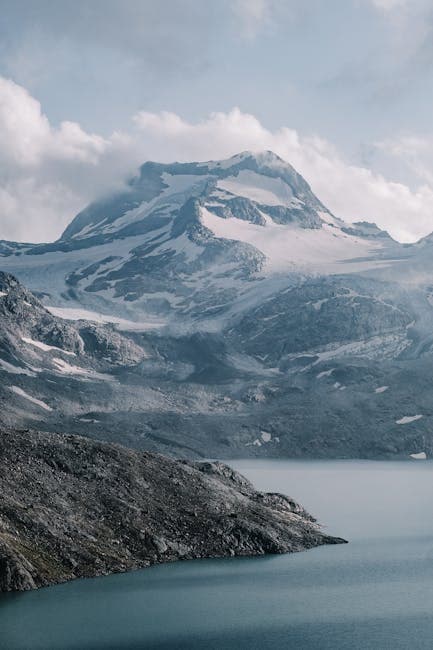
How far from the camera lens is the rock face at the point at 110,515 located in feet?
387

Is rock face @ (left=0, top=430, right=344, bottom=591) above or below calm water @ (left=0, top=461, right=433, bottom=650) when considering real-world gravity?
above

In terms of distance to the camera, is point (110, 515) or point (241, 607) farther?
point (110, 515)

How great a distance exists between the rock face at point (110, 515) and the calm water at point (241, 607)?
2503mm

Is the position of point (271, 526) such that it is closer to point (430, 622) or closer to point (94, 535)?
point (94, 535)

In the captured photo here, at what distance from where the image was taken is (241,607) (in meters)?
115

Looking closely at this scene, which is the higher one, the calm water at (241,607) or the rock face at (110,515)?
the rock face at (110,515)

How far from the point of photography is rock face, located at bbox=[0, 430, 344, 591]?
4641 inches

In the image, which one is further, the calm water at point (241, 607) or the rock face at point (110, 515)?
the rock face at point (110, 515)

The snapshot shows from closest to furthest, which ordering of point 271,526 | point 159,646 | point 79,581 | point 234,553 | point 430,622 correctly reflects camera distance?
point 159,646, point 430,622, point 79,581, point 234,553, point 271,526

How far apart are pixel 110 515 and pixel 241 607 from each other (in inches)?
887

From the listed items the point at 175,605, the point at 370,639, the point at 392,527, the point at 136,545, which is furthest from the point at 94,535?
the point at 392,527

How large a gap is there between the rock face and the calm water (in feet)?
8.21

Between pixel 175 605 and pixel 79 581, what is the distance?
10.3 meters

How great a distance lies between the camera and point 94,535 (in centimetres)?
12488
